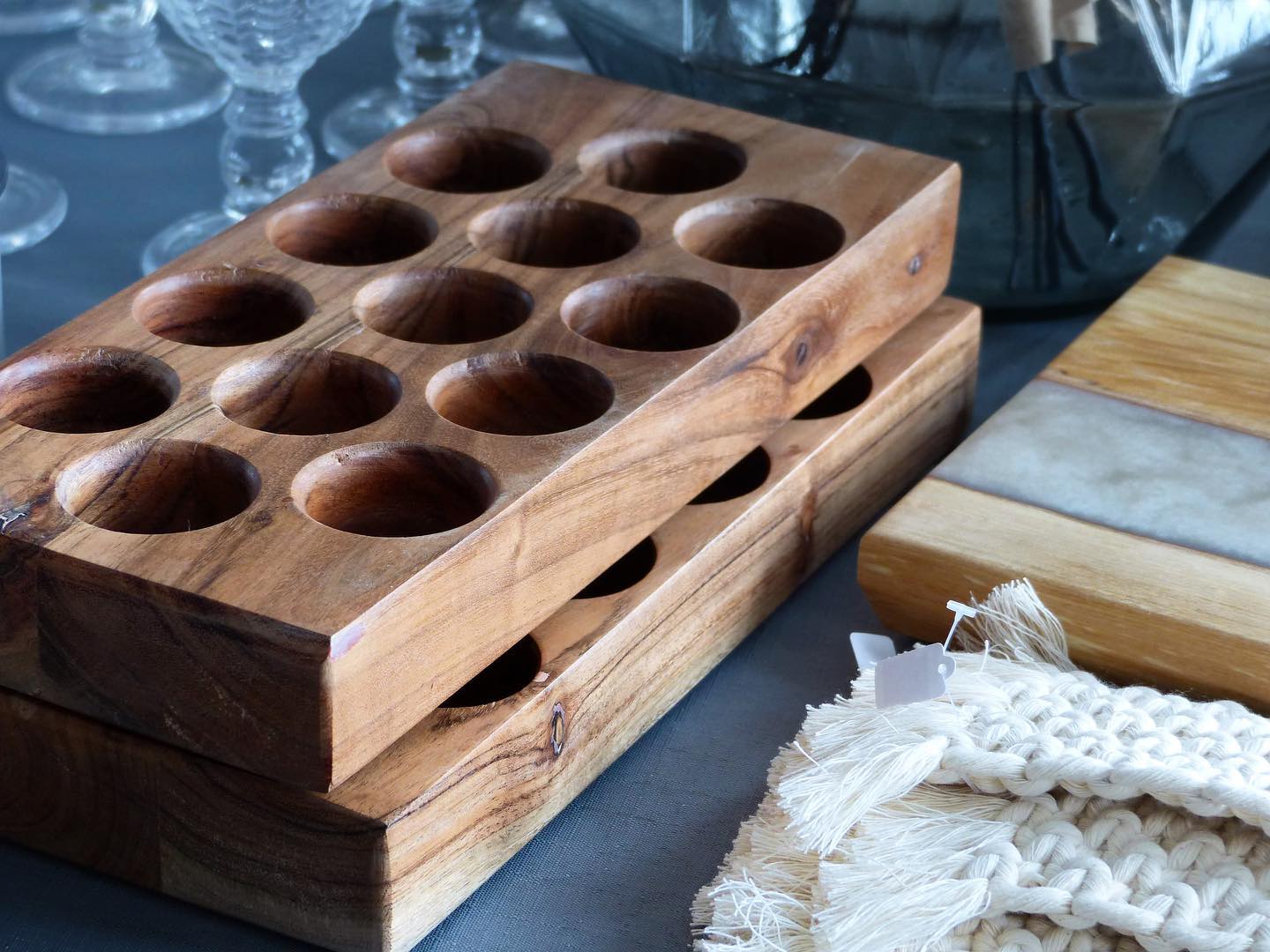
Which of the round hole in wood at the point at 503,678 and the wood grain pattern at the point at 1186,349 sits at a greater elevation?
the wood grain pattern at the point at 1186,349

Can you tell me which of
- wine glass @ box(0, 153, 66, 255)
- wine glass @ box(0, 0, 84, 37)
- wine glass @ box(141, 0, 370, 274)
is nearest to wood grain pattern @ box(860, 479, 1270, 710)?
wine glass @ box(141, 0, 370, 274)

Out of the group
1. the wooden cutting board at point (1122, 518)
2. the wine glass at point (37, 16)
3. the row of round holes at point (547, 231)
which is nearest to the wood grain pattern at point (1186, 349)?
the wooden cutting board at point (1122, 518)

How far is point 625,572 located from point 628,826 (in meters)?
0.09

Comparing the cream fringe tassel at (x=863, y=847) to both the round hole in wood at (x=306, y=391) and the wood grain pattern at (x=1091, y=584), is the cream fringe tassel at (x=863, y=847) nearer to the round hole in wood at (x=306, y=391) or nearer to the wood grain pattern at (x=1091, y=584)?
the wood grain pattern at (x=1091, y=584)

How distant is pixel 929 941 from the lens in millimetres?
387

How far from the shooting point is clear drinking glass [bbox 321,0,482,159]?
84cm

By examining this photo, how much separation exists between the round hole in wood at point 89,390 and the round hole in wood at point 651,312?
0.13m

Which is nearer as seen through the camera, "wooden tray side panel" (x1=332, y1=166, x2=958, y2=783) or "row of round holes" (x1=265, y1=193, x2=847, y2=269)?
"wooden tray side panel" (x1=332, y1=166, x2=958, y2=783)

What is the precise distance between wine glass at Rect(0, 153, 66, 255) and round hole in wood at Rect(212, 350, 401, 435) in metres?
0.30

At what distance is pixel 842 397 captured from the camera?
602 mm

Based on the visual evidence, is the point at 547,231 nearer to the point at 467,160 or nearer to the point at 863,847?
the point at 467,160

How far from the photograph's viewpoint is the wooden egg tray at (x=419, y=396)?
0.38m

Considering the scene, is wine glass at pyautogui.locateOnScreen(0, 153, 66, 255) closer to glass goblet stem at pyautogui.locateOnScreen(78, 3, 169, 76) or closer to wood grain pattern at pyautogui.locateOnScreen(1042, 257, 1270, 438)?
glass goblet stem at pyautogui.locateOnScreen(78, 3, 169, 76)

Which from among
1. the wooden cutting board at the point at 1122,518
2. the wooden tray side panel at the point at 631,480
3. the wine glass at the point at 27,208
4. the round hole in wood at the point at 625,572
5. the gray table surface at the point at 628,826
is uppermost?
the wooden tray side panel at the point at 631,480
